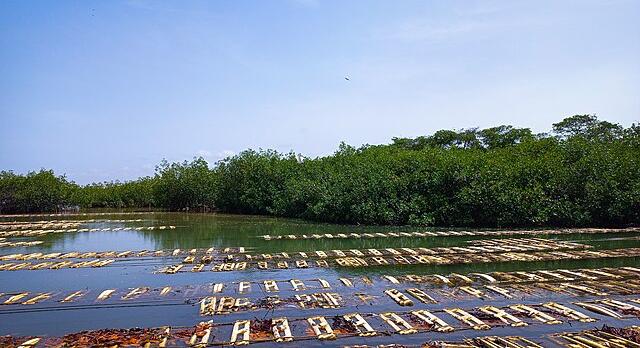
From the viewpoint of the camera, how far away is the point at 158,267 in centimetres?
1802

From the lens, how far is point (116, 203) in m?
77.6

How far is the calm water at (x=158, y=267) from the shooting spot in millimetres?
11289

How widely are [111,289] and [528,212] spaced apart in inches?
907

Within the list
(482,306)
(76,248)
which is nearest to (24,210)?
(76,248)

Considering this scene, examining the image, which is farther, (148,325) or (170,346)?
(148,325)

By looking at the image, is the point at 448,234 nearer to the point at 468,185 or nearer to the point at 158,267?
the point at 468,185

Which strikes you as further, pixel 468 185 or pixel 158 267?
pixel 468 185

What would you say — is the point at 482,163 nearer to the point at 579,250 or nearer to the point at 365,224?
the point at 365,224

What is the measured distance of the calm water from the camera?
37.0 ft

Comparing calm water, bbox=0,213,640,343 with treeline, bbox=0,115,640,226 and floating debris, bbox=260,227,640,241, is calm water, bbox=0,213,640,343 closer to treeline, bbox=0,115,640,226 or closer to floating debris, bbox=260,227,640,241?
floating debris, bbox=260,227,640,241

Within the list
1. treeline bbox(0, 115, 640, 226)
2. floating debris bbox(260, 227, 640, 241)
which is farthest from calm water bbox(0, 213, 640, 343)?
treeline bbox(0, 115, 640, 226)

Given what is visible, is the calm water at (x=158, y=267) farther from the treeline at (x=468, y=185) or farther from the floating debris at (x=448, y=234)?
the treeline at (x=468, y=185)

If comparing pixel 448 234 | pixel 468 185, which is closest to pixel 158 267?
pixel 448 234

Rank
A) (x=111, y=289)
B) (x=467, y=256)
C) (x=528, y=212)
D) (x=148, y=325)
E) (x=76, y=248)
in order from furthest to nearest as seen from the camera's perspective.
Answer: (x=528, y=212) < (x=76, y=248) < (x=467, y=256) < (x=111, y=289) < (x=148, y=325)
